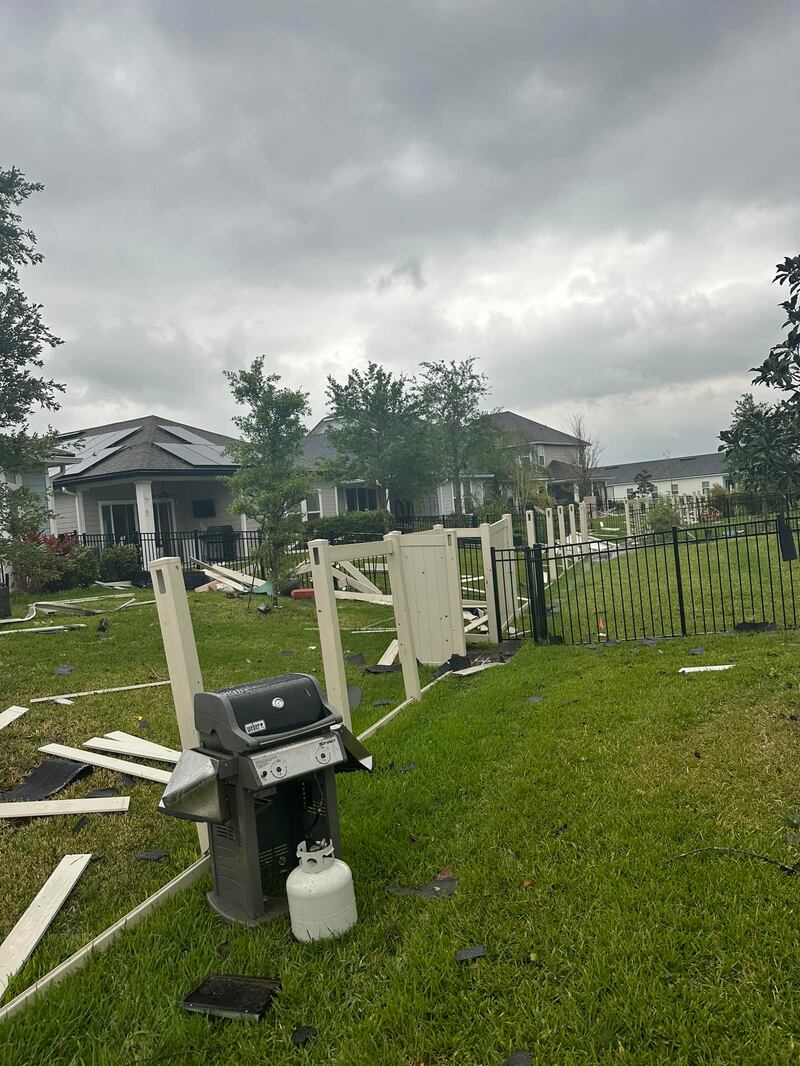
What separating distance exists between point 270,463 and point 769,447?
10450 mm

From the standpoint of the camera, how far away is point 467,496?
3606cm

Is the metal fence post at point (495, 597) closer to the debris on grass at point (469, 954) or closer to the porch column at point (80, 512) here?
the debris on grass at point (469, 954)

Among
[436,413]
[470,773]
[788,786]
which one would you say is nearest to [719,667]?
[788,786]

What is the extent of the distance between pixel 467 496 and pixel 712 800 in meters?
32.8

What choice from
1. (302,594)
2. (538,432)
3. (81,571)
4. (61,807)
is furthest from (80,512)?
(538,432)

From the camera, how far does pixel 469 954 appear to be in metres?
2.46

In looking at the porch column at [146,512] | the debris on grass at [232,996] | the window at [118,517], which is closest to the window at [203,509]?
the window at [118,517]

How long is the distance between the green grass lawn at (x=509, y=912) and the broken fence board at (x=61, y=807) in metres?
0.10

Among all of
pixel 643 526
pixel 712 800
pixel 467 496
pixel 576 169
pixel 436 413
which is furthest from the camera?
pixel 467 496

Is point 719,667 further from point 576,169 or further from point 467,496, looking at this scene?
point 467,496

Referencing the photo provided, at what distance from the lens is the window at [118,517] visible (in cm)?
2419

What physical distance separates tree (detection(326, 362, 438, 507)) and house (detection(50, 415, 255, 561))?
5.80 m

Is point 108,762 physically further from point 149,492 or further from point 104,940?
point 149,492

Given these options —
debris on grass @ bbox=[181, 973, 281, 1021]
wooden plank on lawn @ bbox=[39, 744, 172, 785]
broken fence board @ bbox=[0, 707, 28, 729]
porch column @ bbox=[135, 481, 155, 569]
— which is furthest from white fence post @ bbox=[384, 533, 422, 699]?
porch column @ bbox=[135, 481, 155, 569]
